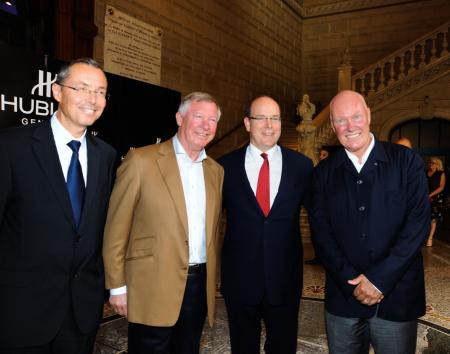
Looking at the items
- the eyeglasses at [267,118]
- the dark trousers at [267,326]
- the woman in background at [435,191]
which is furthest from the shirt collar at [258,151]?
the woman in background at [435,191]

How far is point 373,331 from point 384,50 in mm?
11620

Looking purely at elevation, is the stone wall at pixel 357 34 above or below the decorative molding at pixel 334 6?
below

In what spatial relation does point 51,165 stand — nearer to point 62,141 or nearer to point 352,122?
point 62,141

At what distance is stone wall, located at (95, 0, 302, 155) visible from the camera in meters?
7.52

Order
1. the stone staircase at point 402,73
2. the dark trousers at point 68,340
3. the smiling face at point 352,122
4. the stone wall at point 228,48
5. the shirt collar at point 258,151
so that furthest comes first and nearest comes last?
1. the stone staircase at point 402,73
2. the stone wall at point 228,48
3. the shirt collar at point 258,151
4. the smiling face at point 352,122
5. the dark trousers at point 68,340

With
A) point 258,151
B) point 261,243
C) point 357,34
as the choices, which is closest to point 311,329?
point 261,243

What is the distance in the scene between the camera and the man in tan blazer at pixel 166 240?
180cm

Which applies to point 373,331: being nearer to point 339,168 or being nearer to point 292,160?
point 339,168

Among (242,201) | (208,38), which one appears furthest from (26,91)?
(208,38)

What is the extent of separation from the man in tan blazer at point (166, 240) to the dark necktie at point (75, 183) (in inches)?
9.4

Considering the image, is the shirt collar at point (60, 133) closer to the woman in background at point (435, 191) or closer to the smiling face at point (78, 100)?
the smiling face at point (78, 100)

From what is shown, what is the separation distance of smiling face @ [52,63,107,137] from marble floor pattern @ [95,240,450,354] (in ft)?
5.77

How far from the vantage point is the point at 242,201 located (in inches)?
81.7

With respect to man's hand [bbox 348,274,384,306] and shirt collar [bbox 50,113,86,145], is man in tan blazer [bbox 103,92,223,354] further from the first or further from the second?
man's hand [bbox 348,274,384,306]
